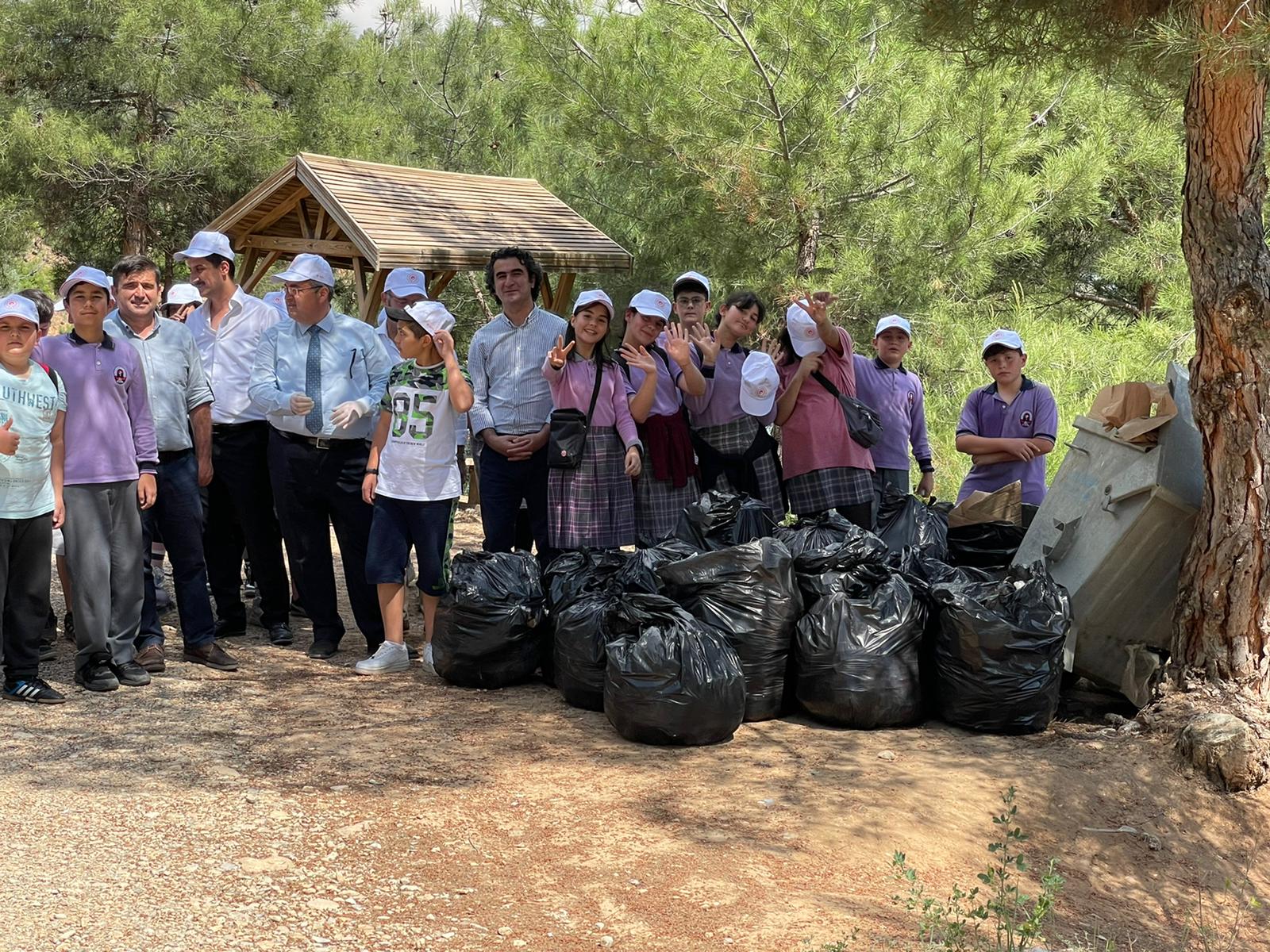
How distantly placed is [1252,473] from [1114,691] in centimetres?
111

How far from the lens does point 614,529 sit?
18.1 feet

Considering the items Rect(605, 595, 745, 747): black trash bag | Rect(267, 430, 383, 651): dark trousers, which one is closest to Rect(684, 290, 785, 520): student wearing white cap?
Rect(605, 595, 745, 747): black trash bag

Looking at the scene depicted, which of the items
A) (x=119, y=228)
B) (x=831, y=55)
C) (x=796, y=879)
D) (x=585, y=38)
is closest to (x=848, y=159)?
(x=831, y=55)

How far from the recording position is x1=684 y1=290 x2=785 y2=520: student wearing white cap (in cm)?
561

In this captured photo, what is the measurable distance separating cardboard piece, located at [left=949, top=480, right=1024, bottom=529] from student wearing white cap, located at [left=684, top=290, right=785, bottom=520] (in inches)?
32.9

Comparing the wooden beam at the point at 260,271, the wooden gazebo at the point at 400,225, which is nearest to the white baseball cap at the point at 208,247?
the wooden gazebo at the point at 400,225

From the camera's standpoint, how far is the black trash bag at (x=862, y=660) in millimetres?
4482

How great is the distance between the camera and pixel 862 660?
4469 mm

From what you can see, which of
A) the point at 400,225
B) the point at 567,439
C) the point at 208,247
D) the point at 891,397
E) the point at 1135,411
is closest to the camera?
the point at 1135,411

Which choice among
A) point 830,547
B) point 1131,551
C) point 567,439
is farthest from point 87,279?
point 1131,551

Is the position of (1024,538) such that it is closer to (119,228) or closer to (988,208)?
(988,208)

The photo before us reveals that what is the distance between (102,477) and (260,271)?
20.7 feet

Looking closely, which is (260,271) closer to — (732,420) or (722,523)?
(732,420)

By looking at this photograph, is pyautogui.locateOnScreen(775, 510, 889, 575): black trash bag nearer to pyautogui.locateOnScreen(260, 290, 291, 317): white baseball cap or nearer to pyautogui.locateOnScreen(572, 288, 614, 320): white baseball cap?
pyautogui.locateOnScreen(572, 288, 614, 320): white baseball cap
